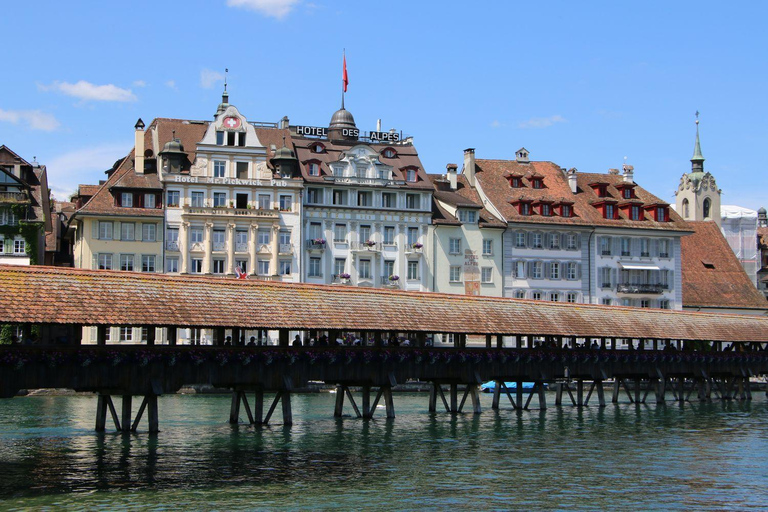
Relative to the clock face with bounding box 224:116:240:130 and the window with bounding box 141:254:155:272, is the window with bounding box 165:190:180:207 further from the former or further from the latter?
Result: the clock face with bounding box 224:116:240:130

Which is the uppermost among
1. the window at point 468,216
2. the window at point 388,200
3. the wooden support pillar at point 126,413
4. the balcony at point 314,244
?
the window at point 388,200

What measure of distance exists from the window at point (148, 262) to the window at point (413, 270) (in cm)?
1692

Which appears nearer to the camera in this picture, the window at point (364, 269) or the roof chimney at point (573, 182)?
the window at point (364, 269)

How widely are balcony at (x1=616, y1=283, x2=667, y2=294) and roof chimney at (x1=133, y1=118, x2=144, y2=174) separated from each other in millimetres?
34419

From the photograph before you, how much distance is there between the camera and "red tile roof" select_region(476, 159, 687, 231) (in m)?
81.1

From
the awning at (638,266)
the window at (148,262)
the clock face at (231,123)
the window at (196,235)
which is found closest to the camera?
the window at (148,262)

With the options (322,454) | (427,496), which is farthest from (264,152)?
(427,496)

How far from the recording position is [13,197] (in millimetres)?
71125

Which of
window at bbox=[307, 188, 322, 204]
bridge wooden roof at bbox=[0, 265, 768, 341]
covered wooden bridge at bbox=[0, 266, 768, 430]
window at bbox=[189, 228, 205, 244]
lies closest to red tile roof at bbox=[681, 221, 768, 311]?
covered wooden bridge at bbox=[0, 266, 768, 430]

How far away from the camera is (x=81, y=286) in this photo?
3506cm

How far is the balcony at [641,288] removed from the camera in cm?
8249

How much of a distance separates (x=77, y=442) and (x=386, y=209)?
40.0 m

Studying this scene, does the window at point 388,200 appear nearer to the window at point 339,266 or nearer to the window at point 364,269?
the window at point 364,269

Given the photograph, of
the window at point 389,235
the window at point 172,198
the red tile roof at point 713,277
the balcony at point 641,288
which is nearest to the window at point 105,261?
the window at point 172,198
